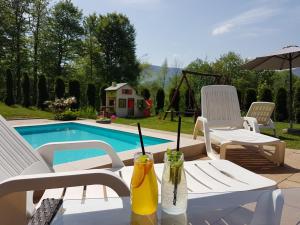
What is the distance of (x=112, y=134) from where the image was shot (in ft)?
25.5

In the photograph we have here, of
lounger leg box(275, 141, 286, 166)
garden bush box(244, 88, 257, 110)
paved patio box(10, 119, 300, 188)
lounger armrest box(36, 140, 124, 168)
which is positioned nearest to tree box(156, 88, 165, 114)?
garden bush box(244, 88, 257, 110)

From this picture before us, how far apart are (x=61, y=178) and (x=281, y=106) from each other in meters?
12.7

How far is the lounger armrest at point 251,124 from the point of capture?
462 cm

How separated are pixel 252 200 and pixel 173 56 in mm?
28294

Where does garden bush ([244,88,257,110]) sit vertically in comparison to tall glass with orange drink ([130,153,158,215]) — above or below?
above

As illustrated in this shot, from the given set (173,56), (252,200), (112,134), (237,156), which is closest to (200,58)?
(173,56)

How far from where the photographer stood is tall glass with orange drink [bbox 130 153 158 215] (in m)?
0.97

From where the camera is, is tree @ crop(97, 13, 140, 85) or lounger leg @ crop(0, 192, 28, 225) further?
tree @ crop(97, 13, 140, 85)

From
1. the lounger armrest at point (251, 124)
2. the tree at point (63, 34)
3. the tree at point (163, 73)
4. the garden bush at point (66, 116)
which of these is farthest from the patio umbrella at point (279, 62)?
the tree at point (163, 73)

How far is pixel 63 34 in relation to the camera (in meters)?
22.3

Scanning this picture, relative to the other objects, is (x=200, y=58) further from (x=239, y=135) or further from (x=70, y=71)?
(x=239, y=135)

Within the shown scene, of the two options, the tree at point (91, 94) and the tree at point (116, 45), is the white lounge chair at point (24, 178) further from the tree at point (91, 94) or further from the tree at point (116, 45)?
the tree at point (116, 45)

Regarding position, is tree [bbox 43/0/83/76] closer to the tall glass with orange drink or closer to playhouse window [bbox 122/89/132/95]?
playhouse window [bbox 122/89/132/95]

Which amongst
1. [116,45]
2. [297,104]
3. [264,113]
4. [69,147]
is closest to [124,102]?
[264,113]
